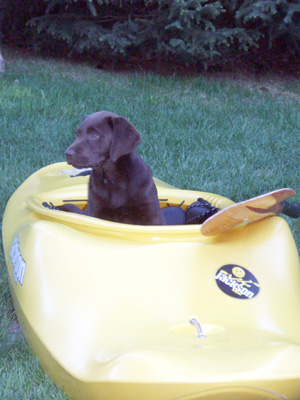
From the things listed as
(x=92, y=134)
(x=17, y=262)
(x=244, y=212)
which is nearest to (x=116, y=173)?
(x=92, y=134)

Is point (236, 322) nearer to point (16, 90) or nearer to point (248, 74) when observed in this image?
point (16, 90)

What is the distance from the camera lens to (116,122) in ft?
8.46

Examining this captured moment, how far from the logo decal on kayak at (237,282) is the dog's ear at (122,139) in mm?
829

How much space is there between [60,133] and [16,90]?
1110 mm

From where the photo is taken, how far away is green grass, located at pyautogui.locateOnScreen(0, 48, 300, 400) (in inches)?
159

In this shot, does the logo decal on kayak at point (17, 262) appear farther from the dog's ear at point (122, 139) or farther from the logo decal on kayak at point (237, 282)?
the logo decal on kayak at point (237, 282)

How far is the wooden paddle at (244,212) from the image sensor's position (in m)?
1.96

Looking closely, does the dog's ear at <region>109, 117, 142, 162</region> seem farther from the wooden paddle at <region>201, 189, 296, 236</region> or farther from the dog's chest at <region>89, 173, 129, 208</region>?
the wooden paddle at <region>201, 189, 296, 236</region>

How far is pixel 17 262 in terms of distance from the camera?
2.17m

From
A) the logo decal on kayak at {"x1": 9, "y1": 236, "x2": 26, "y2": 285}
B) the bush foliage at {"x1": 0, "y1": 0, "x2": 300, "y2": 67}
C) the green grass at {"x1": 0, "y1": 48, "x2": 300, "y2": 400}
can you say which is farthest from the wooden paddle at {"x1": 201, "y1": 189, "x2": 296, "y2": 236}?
the bush foliage at {"x1": 0, "y1": 0, "x2": 300, "y2": 67}

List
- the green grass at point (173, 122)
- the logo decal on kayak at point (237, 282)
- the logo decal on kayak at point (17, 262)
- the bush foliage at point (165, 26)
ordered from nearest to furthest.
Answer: the logo decal on kayak at point (237, 282)
the logo decal on kayak at point (17, 262)
the green grass at point (173, 122)
the bush foliage at point (165, 26)

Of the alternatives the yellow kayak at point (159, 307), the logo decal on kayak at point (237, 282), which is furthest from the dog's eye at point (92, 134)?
the logo decal on kayak at point (237, 282)

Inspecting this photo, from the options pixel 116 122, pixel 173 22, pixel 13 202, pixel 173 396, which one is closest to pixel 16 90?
pixel 173 22

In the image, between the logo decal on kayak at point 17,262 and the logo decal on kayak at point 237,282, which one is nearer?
the logo decal on kayak at point 237,282
